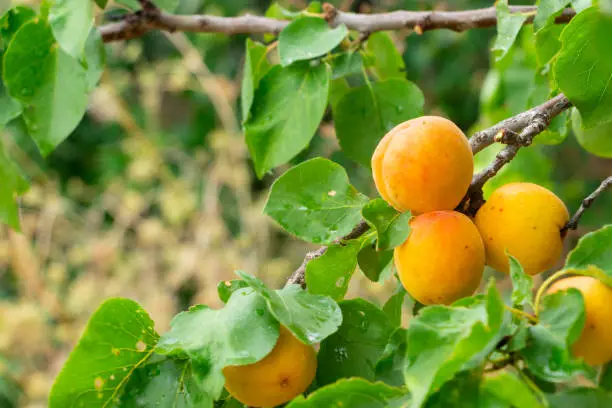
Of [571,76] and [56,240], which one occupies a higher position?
[571,76]

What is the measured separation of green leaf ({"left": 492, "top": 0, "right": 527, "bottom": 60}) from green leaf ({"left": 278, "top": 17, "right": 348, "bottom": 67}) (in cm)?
13

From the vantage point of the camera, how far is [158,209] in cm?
250

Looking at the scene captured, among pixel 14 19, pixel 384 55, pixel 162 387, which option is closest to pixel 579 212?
pixel 162 387

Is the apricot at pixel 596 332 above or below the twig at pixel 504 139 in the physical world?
below

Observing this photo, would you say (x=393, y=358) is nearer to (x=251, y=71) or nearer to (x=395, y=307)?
(x=395, y=307)

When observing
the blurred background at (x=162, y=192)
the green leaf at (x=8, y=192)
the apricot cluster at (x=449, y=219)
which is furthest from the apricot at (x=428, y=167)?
the blurred background at (x=162, y=192)

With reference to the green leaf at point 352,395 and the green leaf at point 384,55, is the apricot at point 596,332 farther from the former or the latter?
the green leaf at point 384,55

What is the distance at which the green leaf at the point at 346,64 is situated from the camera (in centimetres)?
70

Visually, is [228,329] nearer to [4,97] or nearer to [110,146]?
[4,97]

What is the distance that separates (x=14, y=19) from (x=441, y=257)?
56cm

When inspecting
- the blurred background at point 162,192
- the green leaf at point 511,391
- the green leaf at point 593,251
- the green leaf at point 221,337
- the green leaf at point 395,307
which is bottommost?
the blurred background at point 162,192

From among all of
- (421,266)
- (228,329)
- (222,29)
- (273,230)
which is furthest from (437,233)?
(273,230)

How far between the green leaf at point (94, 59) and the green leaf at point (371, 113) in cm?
24

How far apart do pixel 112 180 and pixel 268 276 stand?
2.28ft
